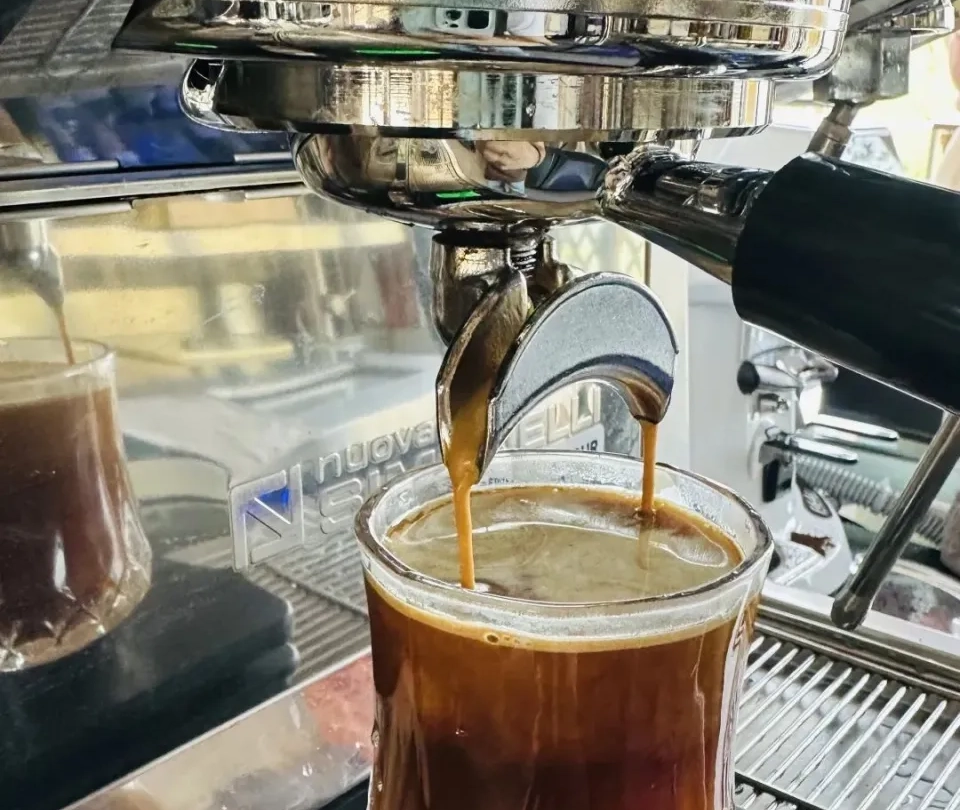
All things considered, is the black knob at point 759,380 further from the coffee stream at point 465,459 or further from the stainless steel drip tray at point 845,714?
the coffee stream at point 465,459

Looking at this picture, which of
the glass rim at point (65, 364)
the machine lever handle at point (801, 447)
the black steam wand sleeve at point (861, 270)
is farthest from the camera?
the machine lever handle at point (801, 447)

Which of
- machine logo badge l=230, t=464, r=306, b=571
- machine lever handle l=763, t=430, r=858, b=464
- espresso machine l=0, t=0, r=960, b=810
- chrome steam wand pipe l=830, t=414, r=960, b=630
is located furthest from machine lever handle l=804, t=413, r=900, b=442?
machine logo badge l=230, t=464, r=306, b=571

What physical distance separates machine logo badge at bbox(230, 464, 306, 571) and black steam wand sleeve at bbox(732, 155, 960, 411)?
288 mm

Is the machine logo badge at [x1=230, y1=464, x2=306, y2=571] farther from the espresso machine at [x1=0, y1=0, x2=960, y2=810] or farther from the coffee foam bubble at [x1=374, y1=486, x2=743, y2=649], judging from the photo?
the coffee foam bubble at [x1=374, y1=486, x2=743, y2=649]

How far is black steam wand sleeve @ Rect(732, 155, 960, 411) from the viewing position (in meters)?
0.20

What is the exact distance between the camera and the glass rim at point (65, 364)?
0.38 meters

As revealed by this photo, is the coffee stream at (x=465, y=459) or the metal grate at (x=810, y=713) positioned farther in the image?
the metal grate at (x=810, y=713)

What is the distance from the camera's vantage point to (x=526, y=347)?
255 millimetres

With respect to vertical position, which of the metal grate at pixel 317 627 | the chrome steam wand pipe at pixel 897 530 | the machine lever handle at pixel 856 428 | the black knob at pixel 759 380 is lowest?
the machine lever handle at pixel 856 428

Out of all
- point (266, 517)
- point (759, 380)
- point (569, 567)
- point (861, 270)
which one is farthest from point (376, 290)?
point (759, 380)

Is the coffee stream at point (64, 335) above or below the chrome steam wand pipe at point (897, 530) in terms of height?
above

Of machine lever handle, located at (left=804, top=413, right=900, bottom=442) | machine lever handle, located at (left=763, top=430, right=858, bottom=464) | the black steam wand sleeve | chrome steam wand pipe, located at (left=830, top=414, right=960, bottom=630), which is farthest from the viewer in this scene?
machine lever handle, located at (left=804, top=413, right=900, bottom=442)

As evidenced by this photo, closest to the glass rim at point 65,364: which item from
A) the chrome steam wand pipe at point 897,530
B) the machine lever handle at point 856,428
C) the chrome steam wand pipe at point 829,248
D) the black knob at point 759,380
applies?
the chrome steam wand pipe at point 829,248

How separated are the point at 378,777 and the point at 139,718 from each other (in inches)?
5.6
